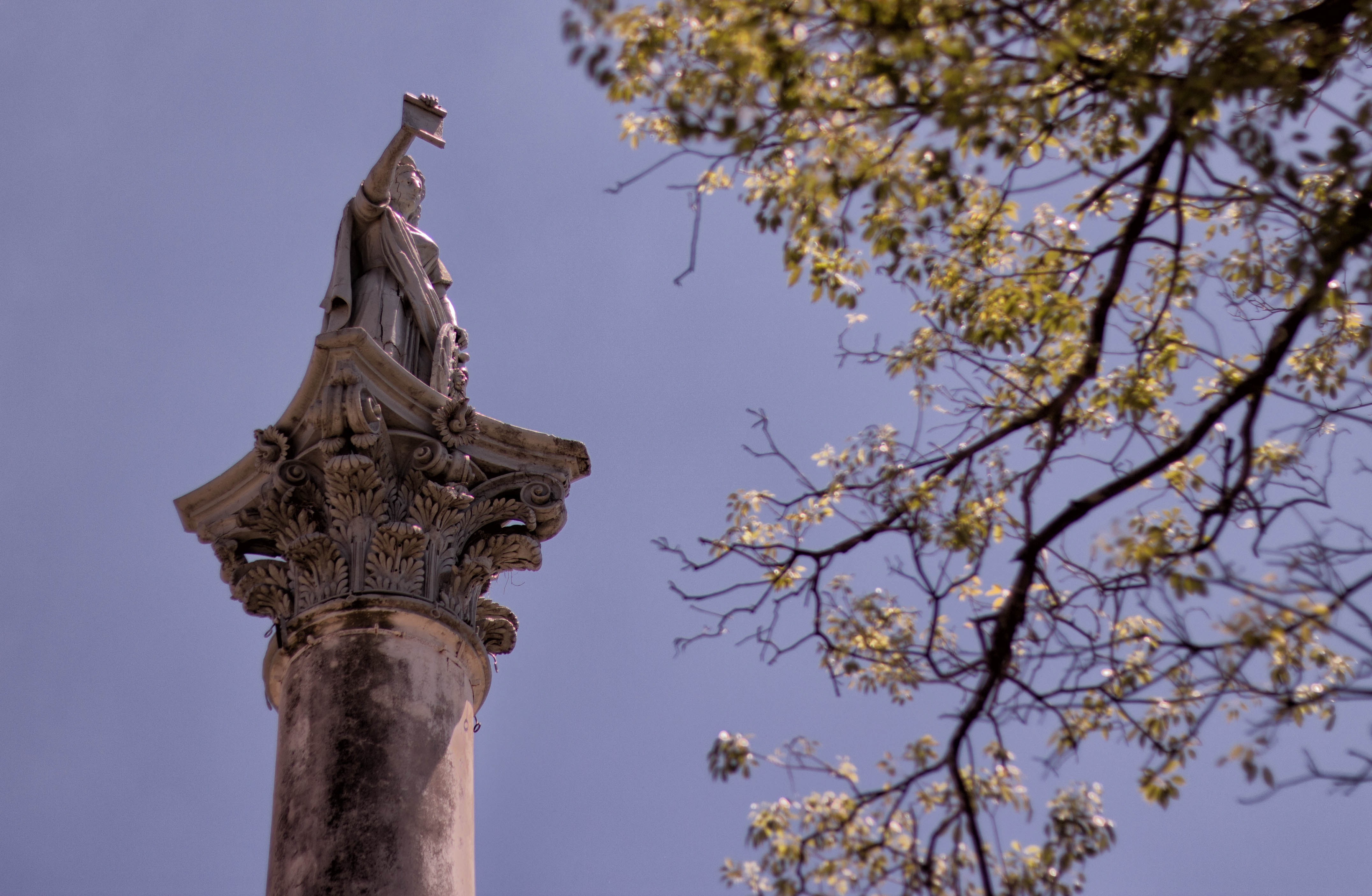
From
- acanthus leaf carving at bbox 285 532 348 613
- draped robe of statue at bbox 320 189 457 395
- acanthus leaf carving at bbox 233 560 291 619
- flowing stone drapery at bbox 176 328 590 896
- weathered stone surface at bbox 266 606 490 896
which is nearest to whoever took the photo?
weathered stone surface at bbox 266 606 490 896

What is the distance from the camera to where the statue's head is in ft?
47.6

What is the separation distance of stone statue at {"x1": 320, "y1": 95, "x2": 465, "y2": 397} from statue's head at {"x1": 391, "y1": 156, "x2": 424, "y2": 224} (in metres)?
0.25

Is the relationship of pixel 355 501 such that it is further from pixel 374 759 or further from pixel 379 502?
pixel 374 759

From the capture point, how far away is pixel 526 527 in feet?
40.6

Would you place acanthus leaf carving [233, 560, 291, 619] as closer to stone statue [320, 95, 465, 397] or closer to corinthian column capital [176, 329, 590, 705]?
corinthian column capital [176, 329, 590, 705]

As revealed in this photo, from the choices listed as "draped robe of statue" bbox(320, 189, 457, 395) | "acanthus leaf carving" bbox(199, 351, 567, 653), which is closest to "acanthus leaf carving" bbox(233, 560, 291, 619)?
"acanthus leaf carving" bbox(199, 351, 567, 653)

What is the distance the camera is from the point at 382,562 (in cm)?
1148

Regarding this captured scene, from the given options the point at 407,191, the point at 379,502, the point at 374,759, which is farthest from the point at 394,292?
the point at 374,759

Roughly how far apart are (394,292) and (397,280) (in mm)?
161

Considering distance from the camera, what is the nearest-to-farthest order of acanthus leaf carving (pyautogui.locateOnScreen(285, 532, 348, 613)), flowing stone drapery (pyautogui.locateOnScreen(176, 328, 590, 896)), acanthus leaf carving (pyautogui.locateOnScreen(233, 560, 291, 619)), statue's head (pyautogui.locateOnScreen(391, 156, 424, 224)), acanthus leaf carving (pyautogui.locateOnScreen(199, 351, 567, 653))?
flowing stone drapery (pyautogui.locateOnScreen(176, 328, 590, 896)) < acanthus leaf carving (pyautogui.locateOnScreen(285, 532, 348, 613)) < acanthus leaf carving (pyautogui.locateOnScreen(199, 351, 567, 653)) < acanthus leaf carving (pyautogui.locateOnScreen(233, 560, 291, 619)) < statue's head (pyautogui.locateOnScreen(391, 156, 424, 224))

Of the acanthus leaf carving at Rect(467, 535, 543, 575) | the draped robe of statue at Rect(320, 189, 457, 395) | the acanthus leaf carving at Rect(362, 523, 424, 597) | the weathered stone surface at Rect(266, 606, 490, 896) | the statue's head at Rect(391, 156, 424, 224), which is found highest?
the statue's head at Rect(391, 156, 424, 224)

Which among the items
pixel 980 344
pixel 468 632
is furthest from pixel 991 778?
pixel 468 632

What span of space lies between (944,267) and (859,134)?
48.1 inches

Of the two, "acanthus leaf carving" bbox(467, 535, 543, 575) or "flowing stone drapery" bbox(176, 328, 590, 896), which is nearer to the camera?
"flowing stone drapery" bbox(176, 328, 590, 896)
